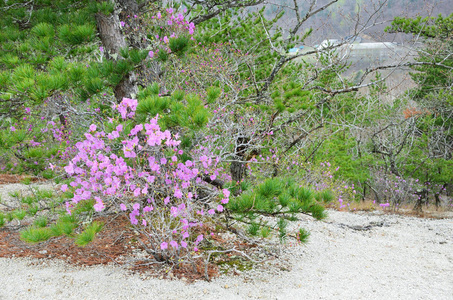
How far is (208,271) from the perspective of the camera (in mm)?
2500

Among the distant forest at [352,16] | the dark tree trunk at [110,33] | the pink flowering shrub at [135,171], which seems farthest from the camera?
the distant forest at [352,16]

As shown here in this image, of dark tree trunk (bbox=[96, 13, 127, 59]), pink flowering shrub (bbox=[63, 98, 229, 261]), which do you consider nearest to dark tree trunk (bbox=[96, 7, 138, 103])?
dark tree trunk (bbox=[96, 13, 127, 59])

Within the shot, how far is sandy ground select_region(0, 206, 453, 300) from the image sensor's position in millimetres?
2180

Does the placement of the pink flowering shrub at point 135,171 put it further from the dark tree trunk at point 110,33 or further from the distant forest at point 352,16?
the distant forest at point 352,16

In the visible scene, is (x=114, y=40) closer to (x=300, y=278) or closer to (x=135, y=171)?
(x=135, y=171)

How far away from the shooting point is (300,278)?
8.38 ft

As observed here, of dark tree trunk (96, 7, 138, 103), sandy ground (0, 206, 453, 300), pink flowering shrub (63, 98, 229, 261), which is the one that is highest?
dark tree trunk (96, 7, 138, 103)

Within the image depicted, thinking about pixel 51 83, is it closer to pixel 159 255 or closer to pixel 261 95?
pixel 159 255

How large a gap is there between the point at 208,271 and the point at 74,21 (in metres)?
2.42

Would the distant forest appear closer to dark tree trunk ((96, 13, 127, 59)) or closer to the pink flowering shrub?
dark tree trunk ((96, 13, 127, 59))

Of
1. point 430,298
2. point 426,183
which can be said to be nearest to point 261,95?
point 430,298

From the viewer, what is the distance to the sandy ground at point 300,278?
2.18 metres

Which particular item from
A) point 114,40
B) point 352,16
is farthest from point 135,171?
point 352,16

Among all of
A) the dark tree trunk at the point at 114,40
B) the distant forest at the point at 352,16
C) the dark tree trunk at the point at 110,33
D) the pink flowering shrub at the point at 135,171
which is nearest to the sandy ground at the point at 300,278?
the pink flowering shrub at the point at 135,171
